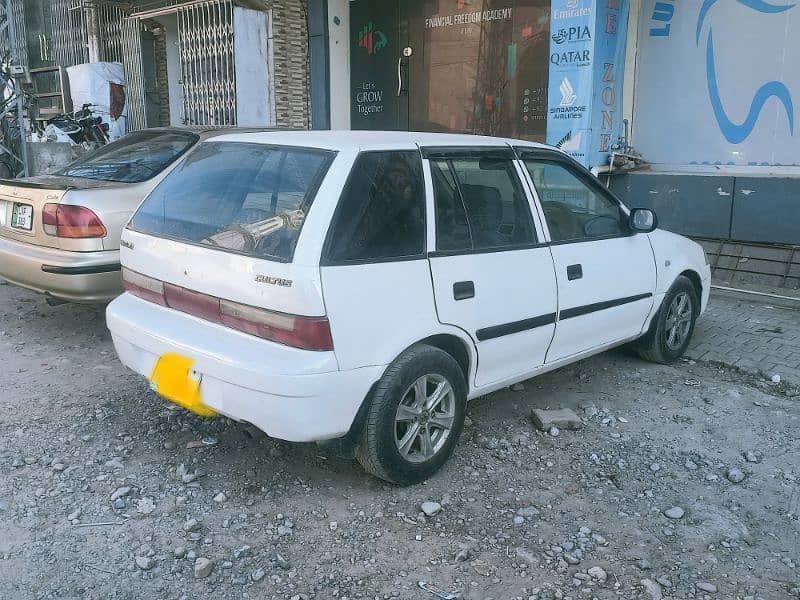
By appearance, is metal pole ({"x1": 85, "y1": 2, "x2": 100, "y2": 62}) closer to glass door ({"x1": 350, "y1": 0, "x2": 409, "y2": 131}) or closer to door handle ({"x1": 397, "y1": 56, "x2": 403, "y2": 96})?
glass door ({"x1": 350, "y1": 0, "x2": 409, "y2": 131})

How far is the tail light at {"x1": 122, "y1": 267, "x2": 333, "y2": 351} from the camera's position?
9.86ft

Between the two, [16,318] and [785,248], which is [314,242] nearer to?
[16,318]

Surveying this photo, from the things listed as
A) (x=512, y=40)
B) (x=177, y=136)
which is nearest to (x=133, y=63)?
(x=512, y=40)

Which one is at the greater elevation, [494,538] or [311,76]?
[311,76]

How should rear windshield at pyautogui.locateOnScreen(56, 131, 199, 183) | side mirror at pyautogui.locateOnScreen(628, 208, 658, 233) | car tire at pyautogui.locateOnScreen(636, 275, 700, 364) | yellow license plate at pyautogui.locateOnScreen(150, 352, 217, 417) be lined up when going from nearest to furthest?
yellow license plate at pyautogui.locateOnScreen(150, 352, 217, 417), side mirror at pyautogui.locateOnScreen(628, 208, 658, 233), car tire at pyautogui.locateOnScreen(636, 275, 700, 364), rear windshield at pyautogui.locateOnScreen(56, 131, 199, 183)

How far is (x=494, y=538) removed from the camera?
312 centimetres

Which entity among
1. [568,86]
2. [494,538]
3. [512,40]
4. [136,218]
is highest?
[512,40]

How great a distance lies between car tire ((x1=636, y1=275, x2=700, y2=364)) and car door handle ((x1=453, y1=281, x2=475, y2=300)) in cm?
195

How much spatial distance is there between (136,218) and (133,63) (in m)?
10.4

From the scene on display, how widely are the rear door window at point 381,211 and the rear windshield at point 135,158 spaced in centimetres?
284

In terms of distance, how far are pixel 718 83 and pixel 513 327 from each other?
5.39 meters

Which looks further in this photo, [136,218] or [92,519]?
[136,218]

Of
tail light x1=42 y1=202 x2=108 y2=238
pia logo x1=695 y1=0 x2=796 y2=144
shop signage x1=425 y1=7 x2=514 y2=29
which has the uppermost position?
shop signage x1=425 y1=7 x2=514 y2=29

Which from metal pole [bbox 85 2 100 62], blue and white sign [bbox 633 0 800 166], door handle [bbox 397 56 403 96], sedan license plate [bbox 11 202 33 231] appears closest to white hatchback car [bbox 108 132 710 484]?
sedan license plate [bbox 11 202 33 231]
